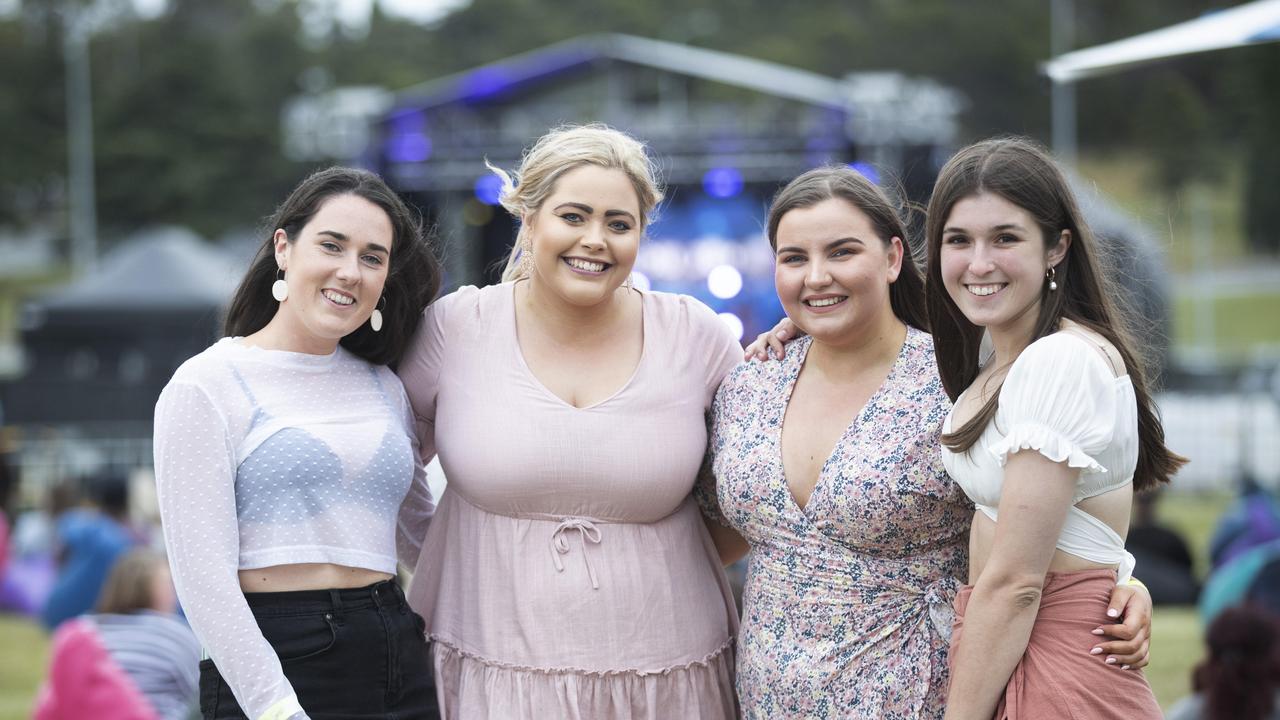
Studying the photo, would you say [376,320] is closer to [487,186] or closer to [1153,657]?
[1153,657]

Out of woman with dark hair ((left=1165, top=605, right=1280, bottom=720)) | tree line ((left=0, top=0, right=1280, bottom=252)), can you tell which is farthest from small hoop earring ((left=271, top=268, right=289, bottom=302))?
tree line ((left=0, top=0, right=1280, bottom=252))

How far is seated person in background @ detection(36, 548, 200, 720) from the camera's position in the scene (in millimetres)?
3367

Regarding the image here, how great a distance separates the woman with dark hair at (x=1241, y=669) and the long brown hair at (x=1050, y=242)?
1.29 m

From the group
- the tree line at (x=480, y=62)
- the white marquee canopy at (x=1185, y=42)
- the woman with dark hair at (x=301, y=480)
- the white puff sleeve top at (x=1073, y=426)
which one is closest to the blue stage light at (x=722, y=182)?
the white marquee canopy at (x=1185, y=42)

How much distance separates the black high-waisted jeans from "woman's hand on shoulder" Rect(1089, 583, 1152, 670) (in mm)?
1281

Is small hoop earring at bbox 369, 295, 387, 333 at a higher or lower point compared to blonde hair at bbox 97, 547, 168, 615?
higher

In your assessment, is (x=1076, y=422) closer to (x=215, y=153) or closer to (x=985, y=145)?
(x=985, y=145)

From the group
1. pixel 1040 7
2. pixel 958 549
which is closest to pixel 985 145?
pixel 958 549

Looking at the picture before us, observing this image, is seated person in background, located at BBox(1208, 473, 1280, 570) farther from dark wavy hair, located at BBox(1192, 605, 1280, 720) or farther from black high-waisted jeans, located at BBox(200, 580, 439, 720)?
black high-waisted jeans, located at BBox(200, 580, 439, 720)

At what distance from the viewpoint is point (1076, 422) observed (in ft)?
6.93

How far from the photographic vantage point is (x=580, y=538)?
2.71 metres

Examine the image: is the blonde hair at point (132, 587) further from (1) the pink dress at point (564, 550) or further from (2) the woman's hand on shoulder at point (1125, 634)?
(2) the woman's hand on shoulder at point (1125, 634)

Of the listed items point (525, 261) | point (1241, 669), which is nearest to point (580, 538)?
point (525, 261)

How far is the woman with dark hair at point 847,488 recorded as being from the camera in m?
2.56
